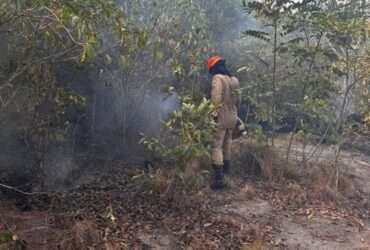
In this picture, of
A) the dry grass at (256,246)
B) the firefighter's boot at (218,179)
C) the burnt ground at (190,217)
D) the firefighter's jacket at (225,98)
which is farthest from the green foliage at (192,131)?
the dry grass at (256,246)

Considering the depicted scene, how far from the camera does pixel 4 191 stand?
4.93 meters

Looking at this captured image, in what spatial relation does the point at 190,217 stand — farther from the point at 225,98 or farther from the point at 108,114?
the point at 108,114

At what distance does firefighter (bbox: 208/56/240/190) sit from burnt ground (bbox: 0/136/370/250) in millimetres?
362

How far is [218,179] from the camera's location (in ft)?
19.7

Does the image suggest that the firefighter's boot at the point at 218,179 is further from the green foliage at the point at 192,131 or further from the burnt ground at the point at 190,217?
the green foliage at the point at 192,131

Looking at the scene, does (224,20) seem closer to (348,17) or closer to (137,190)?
(348,17)

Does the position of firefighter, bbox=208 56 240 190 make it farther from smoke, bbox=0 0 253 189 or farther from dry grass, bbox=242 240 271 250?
dry grass, bbox=242 240 271 250

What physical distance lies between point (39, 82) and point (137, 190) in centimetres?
178

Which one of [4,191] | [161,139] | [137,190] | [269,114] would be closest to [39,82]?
[4,191]

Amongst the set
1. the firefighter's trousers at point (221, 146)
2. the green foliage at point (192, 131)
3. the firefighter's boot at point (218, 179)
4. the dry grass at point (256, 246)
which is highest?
the green foliage at point (192, 131)

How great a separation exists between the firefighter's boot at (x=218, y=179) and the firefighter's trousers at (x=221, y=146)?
70 millimetres

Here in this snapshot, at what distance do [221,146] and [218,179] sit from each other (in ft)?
1.60

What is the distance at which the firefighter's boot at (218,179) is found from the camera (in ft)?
19.6

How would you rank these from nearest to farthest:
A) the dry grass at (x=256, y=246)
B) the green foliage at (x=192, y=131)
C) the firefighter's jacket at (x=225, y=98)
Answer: the dry grass at (x=256, y=246)
the green foliage at (x=192, y=131)
the firefighter's jacket at (x=225, y=98)
